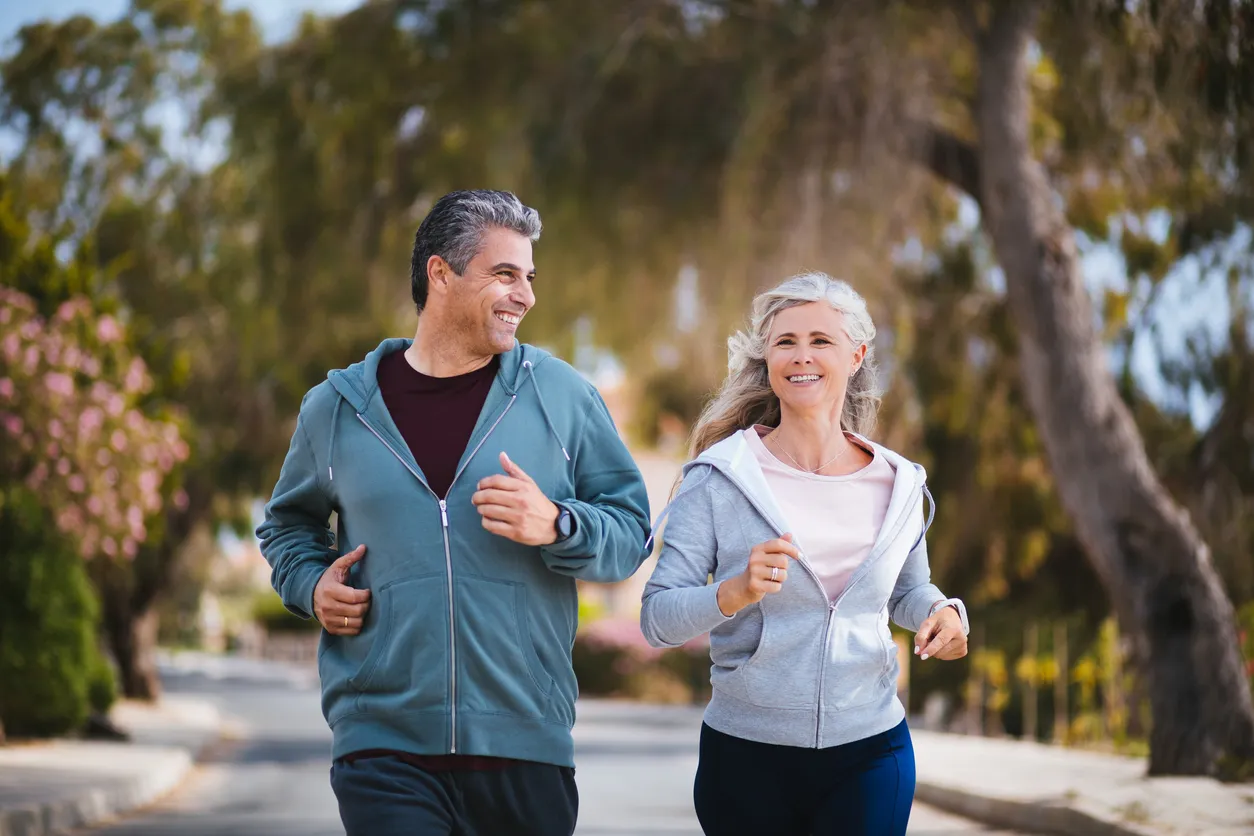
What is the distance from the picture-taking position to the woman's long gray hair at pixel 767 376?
13.7 ft

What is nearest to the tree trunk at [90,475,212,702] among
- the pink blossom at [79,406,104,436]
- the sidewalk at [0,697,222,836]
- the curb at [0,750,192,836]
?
the sidewalk at [0,697,222,836]

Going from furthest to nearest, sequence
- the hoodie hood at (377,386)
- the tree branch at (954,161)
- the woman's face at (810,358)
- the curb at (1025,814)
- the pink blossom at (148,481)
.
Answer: the pink blossom at (148,481), the tree branch at (954,161), the curb at (1025,814), the woman's face at (810,358), the hoodie hood at (377,386)

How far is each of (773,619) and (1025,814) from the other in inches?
306

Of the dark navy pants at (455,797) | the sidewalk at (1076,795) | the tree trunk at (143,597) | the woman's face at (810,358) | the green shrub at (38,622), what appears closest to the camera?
the dark navy pants at (455,797)

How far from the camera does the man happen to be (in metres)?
3.68

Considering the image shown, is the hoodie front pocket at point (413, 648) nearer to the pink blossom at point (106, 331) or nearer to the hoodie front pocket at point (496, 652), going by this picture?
the hoodie front pocket at point (496, 652)

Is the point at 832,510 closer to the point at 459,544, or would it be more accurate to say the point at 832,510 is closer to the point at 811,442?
the point at 811,442

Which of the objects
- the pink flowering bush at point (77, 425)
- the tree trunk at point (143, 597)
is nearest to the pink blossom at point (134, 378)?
the pink flowering bush at point (77, 425)

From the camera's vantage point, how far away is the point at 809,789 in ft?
12.7

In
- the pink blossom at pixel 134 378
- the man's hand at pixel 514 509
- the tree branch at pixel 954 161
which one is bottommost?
the man's hand at pixel 514 509

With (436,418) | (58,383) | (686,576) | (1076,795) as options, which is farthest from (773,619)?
(58,383)

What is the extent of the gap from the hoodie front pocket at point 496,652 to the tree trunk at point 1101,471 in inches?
376

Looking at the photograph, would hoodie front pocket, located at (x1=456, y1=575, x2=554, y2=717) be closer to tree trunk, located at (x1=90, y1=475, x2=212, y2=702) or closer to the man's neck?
the man's neck

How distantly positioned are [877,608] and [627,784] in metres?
10.8
